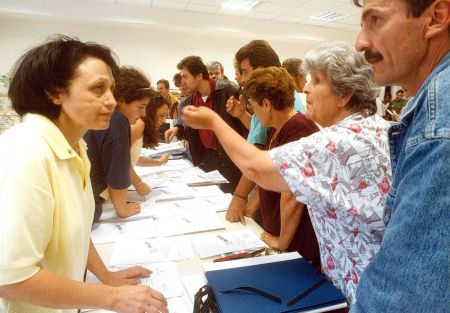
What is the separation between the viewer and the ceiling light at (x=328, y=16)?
6887mm

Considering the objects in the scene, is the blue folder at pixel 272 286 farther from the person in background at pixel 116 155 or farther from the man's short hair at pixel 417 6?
the person in background at pixel 116 155

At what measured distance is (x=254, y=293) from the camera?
837 millimetres

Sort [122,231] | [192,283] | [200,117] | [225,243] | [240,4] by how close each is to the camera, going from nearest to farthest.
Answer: [192,283] → [200,117] → [225,243] → [122,231] → [240,4]

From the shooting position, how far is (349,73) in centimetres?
98

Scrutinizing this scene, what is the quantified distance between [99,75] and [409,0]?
0.83 meters

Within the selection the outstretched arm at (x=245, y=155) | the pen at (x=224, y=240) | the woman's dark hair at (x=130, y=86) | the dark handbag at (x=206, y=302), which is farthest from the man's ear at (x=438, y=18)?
the woman's dark hair at (x=130, y=86)

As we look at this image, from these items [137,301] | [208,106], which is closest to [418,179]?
[137,301]

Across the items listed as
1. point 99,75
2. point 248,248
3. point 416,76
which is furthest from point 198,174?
point 416,76

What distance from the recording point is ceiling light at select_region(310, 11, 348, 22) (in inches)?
271

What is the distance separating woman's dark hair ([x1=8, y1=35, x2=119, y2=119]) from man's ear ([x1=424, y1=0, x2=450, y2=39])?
0.89m

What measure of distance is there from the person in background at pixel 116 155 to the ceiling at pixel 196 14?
5.07 metres

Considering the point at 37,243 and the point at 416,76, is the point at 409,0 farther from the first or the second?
the point at 37,243

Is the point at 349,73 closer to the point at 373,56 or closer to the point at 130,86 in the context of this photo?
the point at 373,56

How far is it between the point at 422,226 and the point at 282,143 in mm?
1006
